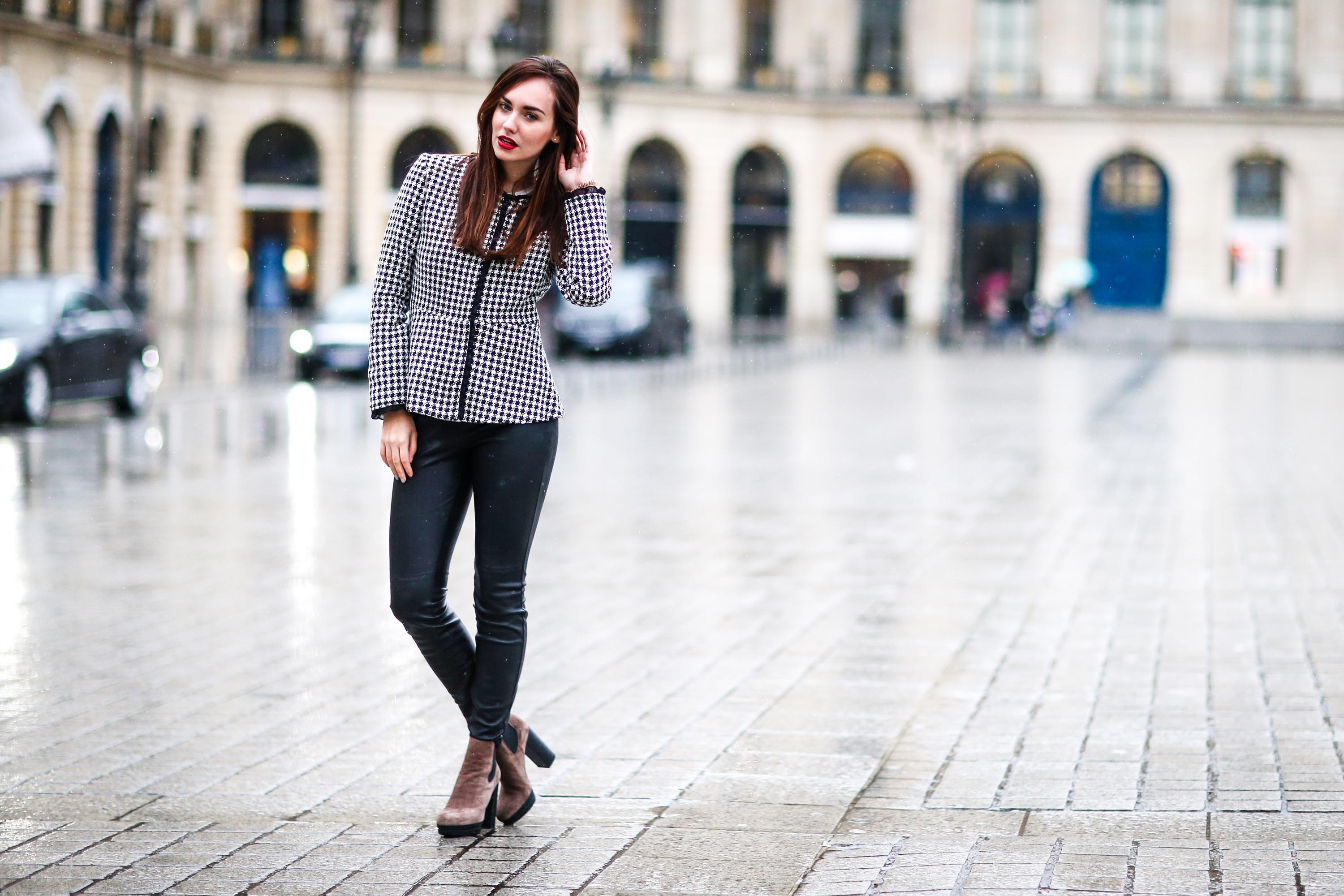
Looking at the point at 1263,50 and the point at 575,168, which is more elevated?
the point at 1263,50

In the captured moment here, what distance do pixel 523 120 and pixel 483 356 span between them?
576mm

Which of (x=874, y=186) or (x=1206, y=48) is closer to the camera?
(x=1206, y=48)

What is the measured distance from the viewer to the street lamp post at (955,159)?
49062mm

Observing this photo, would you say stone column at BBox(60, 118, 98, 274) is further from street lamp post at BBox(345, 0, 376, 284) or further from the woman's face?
the woman's face

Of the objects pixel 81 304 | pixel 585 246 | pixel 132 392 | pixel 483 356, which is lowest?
pixel 132 392

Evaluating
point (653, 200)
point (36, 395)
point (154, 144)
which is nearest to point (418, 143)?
point (653, 200)

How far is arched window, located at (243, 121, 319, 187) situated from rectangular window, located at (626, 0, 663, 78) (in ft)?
31.4

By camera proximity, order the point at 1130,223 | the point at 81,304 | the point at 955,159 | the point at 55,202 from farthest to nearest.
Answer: the point at 1130,223 → the point at 955,159 → the point at 55,202 → the point at 81,304

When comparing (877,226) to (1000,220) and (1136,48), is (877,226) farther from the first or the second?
(1136,48)

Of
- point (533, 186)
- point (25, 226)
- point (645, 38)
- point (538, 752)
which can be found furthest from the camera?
point (645, 38)

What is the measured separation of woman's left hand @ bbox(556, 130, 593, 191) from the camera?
4984 mm

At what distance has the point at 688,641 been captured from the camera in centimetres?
829

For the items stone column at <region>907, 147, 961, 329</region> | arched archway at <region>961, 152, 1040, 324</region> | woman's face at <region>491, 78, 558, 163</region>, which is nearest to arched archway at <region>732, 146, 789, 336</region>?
stone column at <region>907, 147, 961, 329</region>

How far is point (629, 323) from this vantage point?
3747 cm
